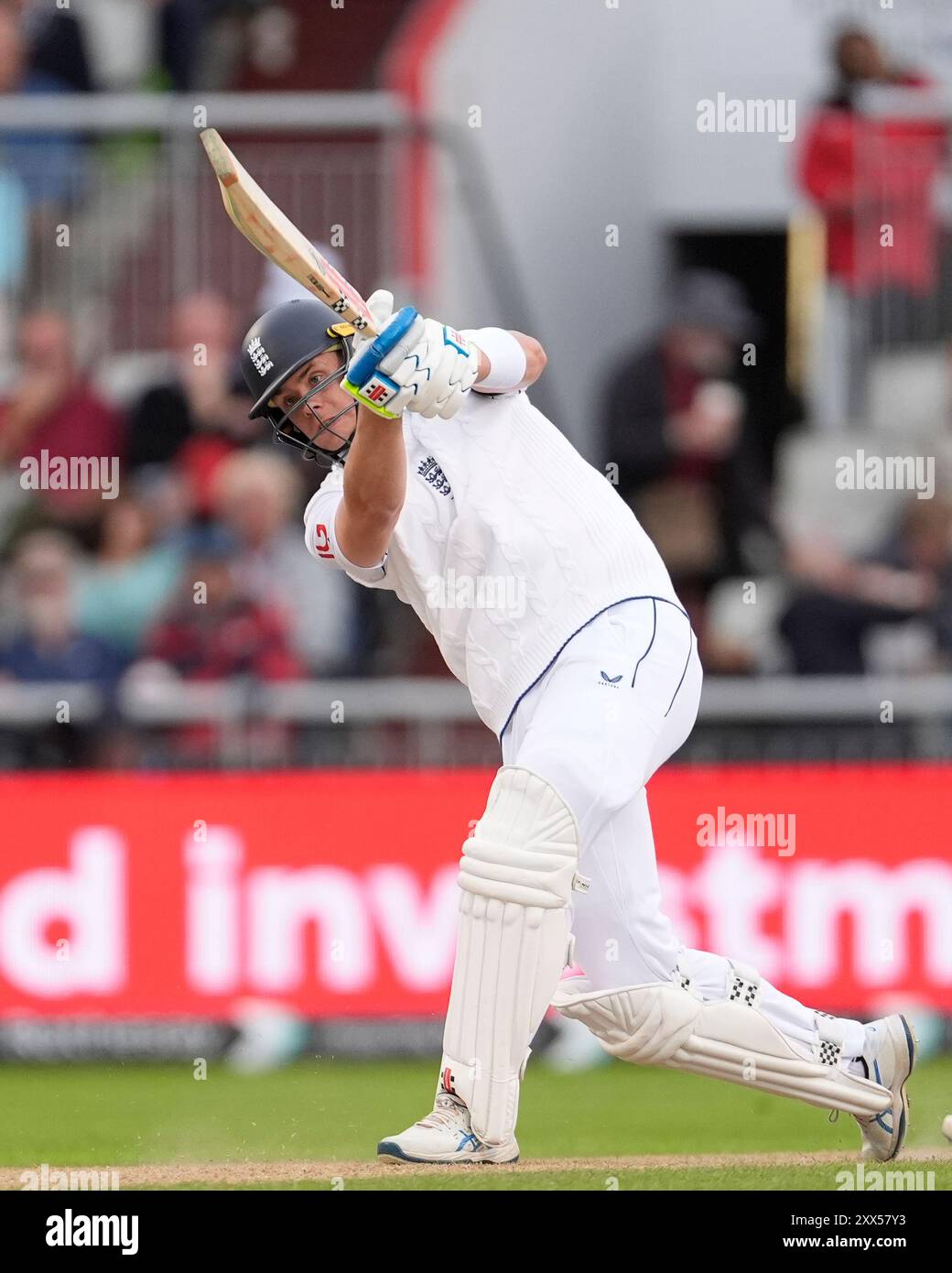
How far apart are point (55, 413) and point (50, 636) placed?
128 centimetres

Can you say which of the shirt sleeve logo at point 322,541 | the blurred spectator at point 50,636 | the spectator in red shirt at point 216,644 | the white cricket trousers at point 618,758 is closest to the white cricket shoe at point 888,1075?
the white cricket trousers at point 618,758

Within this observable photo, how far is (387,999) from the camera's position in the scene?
1009 cm

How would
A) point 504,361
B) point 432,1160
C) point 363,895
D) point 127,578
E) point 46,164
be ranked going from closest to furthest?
point 432,1160
point 504,361
point 363,895
point 127,578
point 46,164

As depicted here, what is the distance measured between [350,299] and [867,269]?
20.3 feet

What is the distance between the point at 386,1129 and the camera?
8086mm

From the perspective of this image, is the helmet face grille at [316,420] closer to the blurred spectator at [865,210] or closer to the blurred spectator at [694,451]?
the blurred spectator at [694,451]

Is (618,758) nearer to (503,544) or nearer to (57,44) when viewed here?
(503,544)

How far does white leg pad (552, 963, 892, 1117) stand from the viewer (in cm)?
641

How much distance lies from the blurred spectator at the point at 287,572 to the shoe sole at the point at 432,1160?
15.2ft

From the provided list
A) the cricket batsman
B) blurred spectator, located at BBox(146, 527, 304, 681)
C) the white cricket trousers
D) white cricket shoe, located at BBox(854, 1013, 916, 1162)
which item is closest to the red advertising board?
blurred spectator, located at BBox(146, 527, 304, 681)

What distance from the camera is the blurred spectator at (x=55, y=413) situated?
11.4m

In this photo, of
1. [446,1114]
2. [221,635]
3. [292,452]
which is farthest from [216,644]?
[446,1114]
